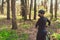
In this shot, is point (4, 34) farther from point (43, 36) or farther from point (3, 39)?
point (43, 36)

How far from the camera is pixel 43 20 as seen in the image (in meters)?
8.71

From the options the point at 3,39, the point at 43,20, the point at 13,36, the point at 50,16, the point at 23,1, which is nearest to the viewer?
the point at 43,20

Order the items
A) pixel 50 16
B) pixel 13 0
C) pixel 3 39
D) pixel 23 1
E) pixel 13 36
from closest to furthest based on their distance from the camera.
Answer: pixel 3 39, pixel 13 36, pixel 13 0, pixel 23 1, pixel 50 16

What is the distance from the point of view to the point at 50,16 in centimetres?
2841

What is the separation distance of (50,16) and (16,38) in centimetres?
1567

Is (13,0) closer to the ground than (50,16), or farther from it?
farther from it

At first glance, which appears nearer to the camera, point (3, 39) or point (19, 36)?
point (3, 39)

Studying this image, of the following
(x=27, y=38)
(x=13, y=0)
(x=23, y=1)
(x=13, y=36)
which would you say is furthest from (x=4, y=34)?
(x=23, y=1)

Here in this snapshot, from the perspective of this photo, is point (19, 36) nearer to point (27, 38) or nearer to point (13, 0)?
point (27, 38)

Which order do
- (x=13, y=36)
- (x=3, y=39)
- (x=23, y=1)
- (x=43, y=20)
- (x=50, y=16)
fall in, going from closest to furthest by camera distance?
(x=43, y=20), (x=3, y=39), (x=13, y=36), (x=23, y=1), (x=50, y=16)

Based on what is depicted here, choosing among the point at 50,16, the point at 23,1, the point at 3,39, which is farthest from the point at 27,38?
the point at 50,16

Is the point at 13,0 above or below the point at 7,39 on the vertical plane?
above

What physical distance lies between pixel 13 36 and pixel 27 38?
91cm

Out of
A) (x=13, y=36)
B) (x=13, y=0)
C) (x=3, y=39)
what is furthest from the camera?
(x=13, y=0)
